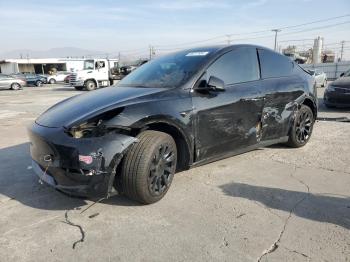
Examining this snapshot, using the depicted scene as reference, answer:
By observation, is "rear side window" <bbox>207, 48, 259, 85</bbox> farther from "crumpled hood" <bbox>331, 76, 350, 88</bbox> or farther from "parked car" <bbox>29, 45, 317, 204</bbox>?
"crumpled hood" <bbox>331, 76, 350, 88</bbox>

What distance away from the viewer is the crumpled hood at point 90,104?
340cm

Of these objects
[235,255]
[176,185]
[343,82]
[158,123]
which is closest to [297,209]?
[235,255]

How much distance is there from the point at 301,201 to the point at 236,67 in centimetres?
189

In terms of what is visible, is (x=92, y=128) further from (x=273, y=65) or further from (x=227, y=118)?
(x=273, y=65)

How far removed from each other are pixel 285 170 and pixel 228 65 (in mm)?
1588

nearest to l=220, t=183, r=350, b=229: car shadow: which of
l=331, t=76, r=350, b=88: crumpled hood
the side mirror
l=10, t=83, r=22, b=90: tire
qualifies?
Answer: the side mirror

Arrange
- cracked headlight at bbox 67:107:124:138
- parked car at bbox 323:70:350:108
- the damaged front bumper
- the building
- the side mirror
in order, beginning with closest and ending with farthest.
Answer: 1. the damaged front bumper
2. cracked headlight at bbox 67:107:124:138
3. the side mirror
4. parked car at bbox 323:70:350:108
5. the building

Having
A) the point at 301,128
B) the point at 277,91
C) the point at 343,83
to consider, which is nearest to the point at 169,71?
the point at 277,91

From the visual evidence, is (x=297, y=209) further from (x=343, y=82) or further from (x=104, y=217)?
(x=343, y=82)

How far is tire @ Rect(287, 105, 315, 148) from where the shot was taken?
5.49m

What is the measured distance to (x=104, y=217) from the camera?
132 inches

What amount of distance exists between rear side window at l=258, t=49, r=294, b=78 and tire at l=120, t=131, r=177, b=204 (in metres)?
2.08

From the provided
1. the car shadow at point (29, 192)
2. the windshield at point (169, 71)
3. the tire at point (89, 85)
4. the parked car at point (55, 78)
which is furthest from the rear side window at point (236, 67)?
the parked car at point (55, 78)

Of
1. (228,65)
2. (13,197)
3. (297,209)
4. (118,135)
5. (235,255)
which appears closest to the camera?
(235,255)
